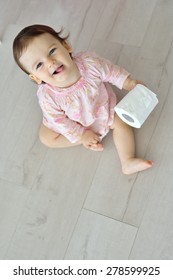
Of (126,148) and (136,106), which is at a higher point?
(136,106)

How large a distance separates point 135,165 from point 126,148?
0.21 feet

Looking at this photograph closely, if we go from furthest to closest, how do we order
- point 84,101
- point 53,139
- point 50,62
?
point 53,139, point 84,101, point 50,62

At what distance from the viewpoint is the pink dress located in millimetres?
1104

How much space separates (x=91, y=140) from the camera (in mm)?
1154

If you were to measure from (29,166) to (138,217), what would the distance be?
1.33 ft

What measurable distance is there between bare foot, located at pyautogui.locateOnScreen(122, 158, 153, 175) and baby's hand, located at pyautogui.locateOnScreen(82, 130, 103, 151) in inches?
4.1

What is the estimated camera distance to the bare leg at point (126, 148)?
1.11 meters

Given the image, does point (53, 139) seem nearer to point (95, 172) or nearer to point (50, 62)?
point (95, 172)

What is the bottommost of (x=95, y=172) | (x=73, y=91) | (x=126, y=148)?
(x=95, y=172)

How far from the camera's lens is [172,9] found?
1.36 metres

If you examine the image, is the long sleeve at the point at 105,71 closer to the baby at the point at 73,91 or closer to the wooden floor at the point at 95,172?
the baby at the point at 73,91

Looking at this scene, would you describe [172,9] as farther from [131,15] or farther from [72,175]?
[72,175]

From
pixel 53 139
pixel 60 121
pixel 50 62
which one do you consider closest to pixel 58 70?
pixel 50 62
